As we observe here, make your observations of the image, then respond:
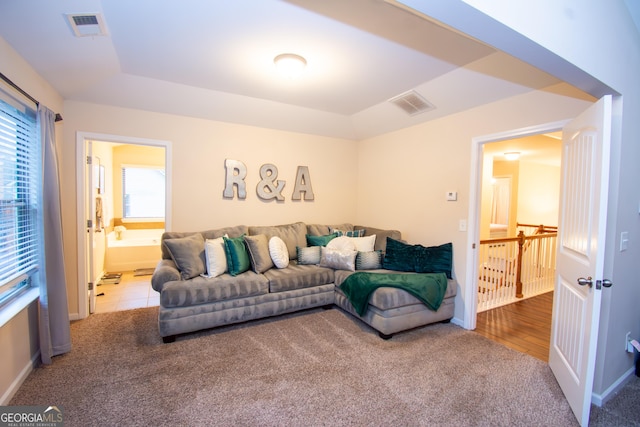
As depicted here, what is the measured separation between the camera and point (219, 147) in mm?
3818

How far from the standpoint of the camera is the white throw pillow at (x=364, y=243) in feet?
12.4

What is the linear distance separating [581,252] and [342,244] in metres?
2.32

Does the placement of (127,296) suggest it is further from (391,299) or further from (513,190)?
(513,190)

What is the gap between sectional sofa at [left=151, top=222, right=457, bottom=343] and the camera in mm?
2773

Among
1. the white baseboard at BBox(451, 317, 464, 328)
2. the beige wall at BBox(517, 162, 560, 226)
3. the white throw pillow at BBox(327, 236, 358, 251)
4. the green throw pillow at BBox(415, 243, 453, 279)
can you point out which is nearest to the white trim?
the white throw pillow at BBox(327, 236, 358, 251)

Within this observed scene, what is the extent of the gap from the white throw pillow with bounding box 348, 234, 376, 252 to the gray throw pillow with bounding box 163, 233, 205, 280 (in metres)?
1.86

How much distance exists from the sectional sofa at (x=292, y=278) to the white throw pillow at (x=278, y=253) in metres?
0.01

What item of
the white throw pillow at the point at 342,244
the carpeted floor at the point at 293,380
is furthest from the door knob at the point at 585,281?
the white throw pillow at the point at 342,244

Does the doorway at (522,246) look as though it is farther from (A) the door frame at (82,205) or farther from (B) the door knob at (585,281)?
(A) the door frame at (82,205)

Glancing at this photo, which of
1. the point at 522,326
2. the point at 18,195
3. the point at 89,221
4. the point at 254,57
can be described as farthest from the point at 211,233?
the point at 522,326

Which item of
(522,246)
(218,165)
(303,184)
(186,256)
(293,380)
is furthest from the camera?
(303,184)

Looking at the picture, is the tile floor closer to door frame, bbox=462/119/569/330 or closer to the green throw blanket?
the green throw blanket

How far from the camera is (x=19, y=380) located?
1998 millimetres

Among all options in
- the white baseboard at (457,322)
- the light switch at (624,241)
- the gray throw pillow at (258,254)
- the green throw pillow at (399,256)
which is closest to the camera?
the light switch at (624,241)
